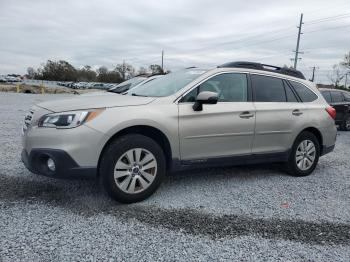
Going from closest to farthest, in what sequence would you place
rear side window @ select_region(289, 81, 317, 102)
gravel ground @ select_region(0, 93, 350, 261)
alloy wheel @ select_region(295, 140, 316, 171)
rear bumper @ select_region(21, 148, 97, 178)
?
gravel ground @ select_region(0, 93, 350, 261) < rear bumper @ select_region(21, 148, 97, 178) < alloy wheel @ select_region(295, 140, 316, 171) < rear side window @ select_region(289, 81, 317, 102)

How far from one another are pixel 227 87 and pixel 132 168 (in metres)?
1.82

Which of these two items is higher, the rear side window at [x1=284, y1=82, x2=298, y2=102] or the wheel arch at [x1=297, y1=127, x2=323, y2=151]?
the rear side window at [x1=284, y1=82, x2=298, y2=102]

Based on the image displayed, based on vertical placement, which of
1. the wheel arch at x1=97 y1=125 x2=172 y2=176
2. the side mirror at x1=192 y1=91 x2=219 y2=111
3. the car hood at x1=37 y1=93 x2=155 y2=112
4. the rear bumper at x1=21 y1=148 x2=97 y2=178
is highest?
the side mirror at x1=192 y1=91 x2=219 y2=111

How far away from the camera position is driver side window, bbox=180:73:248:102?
433 centimetres

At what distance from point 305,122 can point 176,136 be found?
8.00ft

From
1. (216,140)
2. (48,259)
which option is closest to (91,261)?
(48,259)

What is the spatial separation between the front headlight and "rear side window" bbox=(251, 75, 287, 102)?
2.45m

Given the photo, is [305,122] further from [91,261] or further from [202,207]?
[91,261]

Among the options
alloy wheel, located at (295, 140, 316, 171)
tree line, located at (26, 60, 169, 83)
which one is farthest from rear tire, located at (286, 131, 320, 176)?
tree line, located at (26, 60, 169, 83)

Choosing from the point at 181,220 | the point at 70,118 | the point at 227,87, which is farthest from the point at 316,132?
the point at 70,118

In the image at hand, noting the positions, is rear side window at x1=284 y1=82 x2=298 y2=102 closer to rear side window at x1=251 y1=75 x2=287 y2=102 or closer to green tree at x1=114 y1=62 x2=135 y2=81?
rear side window at x1=251 y1=75 x2=287 y2=102

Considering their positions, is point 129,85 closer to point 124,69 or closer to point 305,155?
point 305,155

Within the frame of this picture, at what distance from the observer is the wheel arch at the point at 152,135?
3769mm

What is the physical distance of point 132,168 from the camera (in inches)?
148
